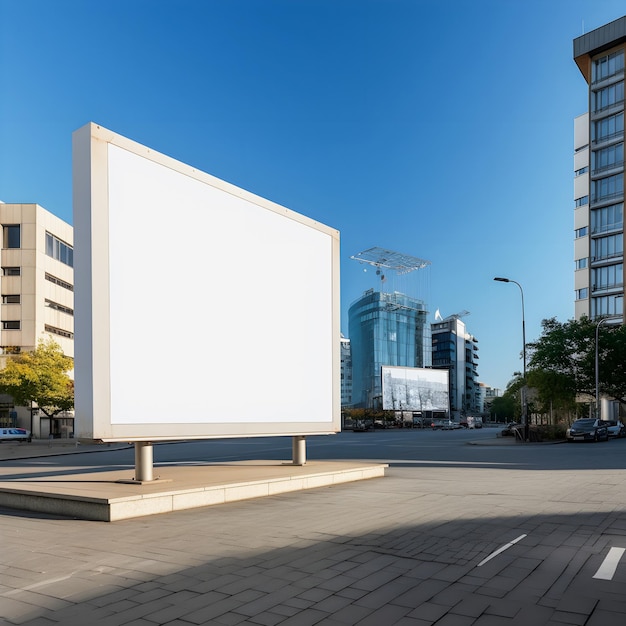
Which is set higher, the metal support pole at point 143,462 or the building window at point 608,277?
the building window at point 608,277

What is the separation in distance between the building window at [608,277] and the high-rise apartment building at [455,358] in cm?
9345

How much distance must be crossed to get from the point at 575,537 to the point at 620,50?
8068 centimetres

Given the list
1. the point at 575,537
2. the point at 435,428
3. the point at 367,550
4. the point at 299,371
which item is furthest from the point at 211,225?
the point at 435,428

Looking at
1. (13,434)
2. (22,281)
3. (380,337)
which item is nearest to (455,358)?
(380,337)

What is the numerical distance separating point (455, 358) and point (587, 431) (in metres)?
137

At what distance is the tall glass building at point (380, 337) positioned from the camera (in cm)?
12094

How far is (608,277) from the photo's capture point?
236 ft

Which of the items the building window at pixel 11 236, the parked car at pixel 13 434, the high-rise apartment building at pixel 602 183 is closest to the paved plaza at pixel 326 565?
the parked car at pixel 13 434

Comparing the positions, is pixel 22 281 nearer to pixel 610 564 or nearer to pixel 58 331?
pixel 58 331

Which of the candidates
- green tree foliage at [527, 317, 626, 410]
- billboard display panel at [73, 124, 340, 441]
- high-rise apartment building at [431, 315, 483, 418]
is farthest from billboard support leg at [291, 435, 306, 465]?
high-rise apartment building at [431, 315, 483, 418]

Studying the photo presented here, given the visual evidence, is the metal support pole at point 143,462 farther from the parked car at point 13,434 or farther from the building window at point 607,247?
the building window at point 607,247

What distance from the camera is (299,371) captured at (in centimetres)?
1391

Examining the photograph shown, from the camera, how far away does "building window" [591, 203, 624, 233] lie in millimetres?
70562

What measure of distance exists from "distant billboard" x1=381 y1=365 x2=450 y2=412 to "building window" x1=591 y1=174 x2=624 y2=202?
2960 cm
